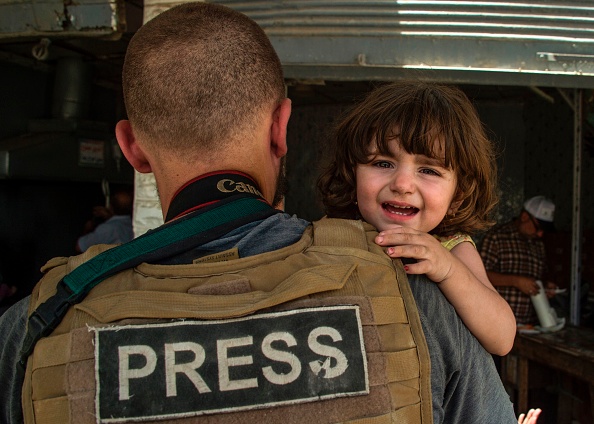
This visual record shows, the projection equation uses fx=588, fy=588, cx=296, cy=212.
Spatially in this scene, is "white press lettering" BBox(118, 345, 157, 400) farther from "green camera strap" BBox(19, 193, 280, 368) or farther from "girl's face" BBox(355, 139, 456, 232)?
"girl's face" BBox(355, 139, 456, 232)

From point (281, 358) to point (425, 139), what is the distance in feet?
2.58

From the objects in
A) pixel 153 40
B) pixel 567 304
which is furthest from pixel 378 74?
pixel 567 304

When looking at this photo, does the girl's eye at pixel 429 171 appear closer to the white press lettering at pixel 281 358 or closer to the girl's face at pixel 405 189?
the girl's face at pixel 405 189

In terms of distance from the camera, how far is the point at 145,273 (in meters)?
0.97

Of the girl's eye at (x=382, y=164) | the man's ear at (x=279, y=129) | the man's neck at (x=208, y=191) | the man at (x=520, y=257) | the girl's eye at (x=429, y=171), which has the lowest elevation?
the man at (x=520, y=257)

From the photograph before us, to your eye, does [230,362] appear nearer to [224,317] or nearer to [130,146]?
[224,317]

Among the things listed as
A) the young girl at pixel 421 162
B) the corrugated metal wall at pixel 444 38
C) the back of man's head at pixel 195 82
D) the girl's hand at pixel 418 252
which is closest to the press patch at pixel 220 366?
the girl's hand at pixel 418 252

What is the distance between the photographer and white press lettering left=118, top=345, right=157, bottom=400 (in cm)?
88

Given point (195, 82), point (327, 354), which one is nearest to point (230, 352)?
point (327, 354)

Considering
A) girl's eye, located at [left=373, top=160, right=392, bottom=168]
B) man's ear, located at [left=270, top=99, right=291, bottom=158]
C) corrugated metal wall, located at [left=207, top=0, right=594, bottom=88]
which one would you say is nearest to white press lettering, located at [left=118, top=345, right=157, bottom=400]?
man's ear, located at [left=270, top=99, right=291, bottom=158]

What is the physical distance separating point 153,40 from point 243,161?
0.31 m

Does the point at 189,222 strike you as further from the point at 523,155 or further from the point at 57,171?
the point at 523,155

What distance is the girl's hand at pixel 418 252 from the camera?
1088mm

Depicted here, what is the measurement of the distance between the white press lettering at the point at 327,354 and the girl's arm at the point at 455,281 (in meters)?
0.22
